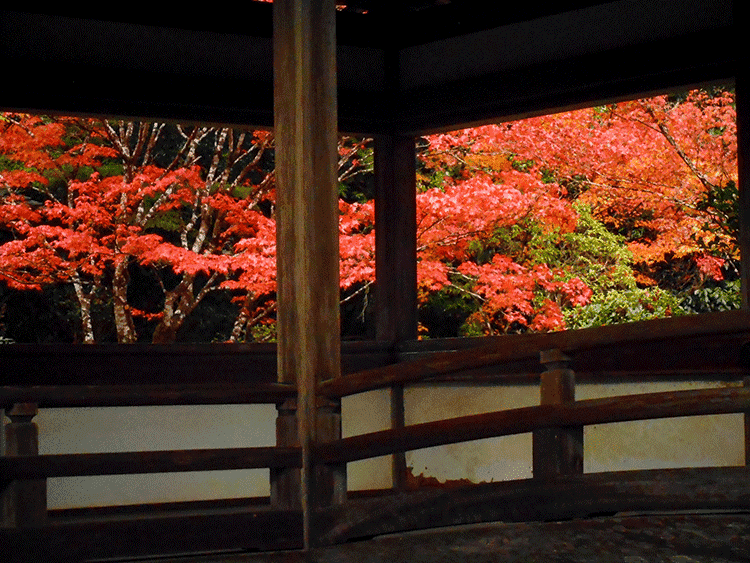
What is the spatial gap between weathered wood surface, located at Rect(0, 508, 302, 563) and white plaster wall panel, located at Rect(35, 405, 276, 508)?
2167mm

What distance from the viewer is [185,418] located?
664cm

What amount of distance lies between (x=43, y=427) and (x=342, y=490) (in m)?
2.72

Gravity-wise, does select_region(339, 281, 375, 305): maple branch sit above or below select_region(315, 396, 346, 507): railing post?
above

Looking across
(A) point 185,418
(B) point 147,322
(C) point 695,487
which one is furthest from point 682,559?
(B) point 147,322

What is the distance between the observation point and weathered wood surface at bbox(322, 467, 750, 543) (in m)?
3.43

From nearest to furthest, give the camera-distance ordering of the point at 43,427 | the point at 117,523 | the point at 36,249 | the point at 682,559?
the point at 682,559 → the point at 117,523 → the point at 43,427 → the point at 36,249

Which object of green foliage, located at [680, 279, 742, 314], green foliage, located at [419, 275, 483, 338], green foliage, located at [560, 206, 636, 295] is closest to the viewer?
green foliage, located at [680, 279, 742, 314]

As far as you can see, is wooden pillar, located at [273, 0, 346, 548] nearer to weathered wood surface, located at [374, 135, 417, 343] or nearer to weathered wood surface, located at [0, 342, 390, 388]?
weathered wood surface, located at [0, 342, 390, 388]

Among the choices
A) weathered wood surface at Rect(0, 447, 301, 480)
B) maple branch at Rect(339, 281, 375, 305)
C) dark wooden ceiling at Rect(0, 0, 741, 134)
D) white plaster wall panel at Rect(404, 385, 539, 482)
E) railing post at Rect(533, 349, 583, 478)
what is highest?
dark wooden ceiling at Rect(0, 0, 741, 134)

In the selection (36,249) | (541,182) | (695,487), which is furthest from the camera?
(541,182)

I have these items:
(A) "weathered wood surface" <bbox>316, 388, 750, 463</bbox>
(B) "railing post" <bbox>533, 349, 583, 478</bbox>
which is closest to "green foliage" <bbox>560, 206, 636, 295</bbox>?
(A) "weathered wood surface" <bbox>316, 388, 750, 463</bbox>

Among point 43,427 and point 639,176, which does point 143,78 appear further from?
point 639,176

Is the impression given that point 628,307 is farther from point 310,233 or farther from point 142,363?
point 310,233

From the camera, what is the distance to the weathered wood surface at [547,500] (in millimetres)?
3430
